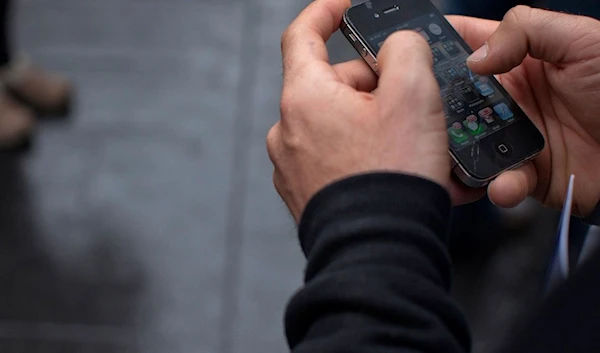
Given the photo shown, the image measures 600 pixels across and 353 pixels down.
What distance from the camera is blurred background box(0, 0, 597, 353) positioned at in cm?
143

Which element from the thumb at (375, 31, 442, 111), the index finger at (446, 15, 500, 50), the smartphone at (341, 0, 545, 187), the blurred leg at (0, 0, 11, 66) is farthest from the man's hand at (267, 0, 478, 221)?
the blurred leg at (0, 0, 11, 66)

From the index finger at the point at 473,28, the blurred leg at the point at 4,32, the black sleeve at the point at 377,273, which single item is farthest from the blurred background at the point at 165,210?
the black sleeve at the point at 377,273

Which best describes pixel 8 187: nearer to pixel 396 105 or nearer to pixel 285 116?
pixel 285 116

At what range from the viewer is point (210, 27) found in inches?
71.2

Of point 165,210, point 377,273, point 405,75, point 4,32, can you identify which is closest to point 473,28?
point 405,75

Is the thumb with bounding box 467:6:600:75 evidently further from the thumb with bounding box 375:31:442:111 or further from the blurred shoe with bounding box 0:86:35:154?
the blurred shoe with bounding box 0:86:35:154

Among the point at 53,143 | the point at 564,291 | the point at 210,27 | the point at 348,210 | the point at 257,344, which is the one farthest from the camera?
the point at 210,27

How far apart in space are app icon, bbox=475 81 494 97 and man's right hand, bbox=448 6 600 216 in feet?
0.11

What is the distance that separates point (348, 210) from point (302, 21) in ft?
0.90

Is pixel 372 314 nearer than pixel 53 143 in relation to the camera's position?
Yes

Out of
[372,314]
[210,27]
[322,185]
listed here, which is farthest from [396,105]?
[210,27]

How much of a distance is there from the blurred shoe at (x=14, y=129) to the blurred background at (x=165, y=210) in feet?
0.06

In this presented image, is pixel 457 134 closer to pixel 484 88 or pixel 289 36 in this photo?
pixel 484 88

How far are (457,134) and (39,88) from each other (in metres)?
1.11
